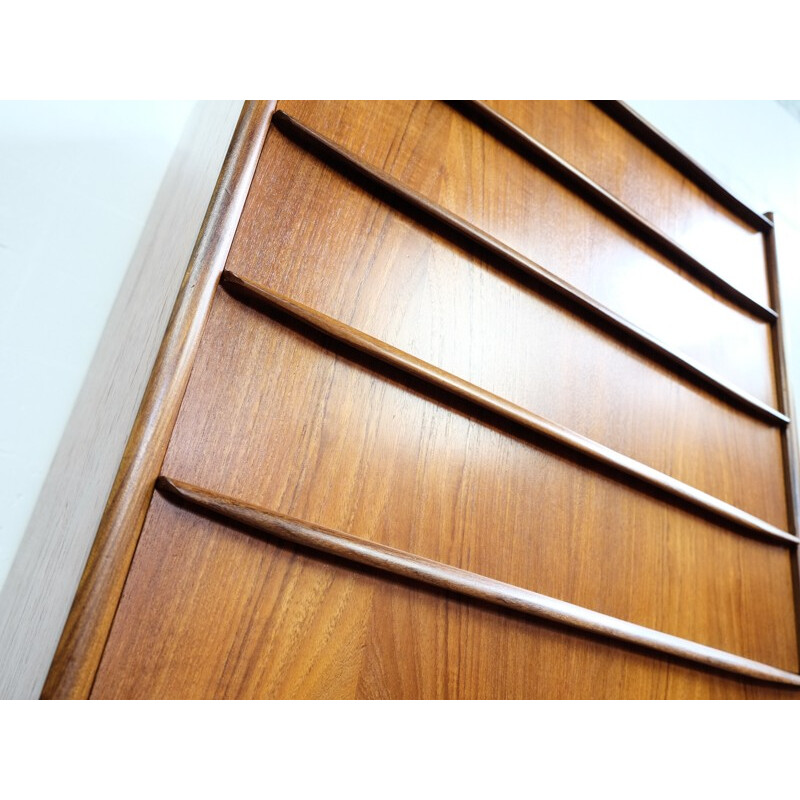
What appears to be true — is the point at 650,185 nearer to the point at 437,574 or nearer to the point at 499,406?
the point at 499,406

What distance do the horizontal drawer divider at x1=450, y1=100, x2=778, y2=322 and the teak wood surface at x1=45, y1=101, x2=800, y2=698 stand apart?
0.6 inches

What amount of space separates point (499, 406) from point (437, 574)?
0.53 feet

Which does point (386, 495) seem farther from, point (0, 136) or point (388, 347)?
point (0, 136)

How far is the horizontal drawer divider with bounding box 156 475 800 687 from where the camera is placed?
0.40 m

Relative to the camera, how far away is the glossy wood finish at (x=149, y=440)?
1.12ft

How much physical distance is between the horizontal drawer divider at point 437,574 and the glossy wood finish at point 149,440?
0.02 metres

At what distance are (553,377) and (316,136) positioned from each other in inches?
12.6

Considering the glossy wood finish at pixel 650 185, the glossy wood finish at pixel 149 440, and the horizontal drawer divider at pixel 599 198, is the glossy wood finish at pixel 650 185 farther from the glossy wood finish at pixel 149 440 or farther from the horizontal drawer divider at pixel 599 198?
the glossy wood finish at pixel 149 440

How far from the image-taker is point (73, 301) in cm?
54

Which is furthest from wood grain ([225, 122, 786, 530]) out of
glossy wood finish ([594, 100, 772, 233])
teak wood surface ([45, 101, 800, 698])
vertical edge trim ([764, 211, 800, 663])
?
glossy wood finish ([594, 100, 772, 233])

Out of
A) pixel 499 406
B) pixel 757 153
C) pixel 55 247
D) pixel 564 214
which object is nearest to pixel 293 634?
pixel 499 406

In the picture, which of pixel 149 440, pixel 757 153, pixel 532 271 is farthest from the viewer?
pixel 757 153

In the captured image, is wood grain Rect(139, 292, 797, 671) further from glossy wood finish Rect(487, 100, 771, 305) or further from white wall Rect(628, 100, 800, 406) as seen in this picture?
white wall Rect(628, 100, 800, 406)

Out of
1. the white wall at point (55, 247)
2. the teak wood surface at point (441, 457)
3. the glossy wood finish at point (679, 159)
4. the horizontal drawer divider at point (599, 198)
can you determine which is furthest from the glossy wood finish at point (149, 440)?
the glossy wood finish at point (679, 159)
